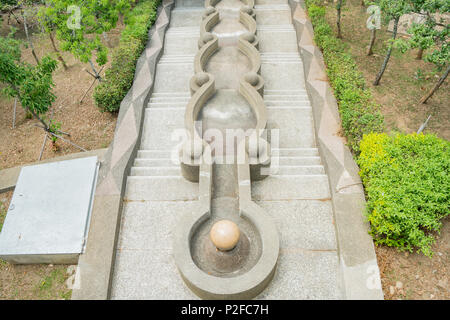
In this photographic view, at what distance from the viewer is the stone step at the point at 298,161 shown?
928 cm

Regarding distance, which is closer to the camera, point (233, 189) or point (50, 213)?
point (50, 213)

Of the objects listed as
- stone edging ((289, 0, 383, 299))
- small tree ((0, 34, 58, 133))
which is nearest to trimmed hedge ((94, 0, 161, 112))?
small tree ((0, 34, 58, 133))

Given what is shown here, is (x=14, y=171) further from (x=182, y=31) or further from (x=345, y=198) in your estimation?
(x=345, y=198)

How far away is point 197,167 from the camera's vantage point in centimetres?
833

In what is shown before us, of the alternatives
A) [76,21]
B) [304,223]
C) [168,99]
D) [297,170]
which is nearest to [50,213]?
[168,99]

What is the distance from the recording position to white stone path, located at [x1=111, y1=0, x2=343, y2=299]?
7.21 metres

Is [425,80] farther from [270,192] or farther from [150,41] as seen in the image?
[150,41]

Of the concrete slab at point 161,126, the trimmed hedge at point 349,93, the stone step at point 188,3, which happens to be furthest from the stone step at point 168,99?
the stone step at point 188,3

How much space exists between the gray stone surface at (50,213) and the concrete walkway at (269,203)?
1174 mm

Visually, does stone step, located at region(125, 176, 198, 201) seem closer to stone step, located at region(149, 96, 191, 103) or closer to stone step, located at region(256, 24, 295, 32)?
stone step, located at region(149, 96, 191, 103)

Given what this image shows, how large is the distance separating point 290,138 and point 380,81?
5030mm

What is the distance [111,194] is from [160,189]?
1381mm

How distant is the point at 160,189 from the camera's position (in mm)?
8805

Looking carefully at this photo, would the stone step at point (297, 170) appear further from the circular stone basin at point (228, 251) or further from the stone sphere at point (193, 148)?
the stone sphere at point (193, 148)
